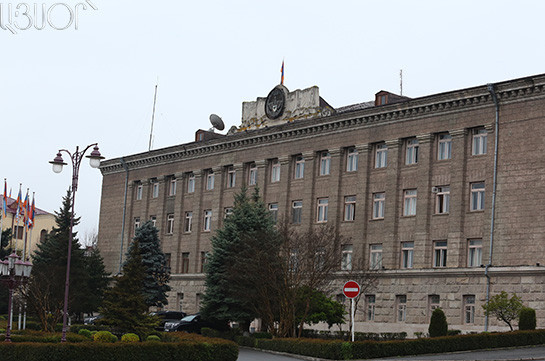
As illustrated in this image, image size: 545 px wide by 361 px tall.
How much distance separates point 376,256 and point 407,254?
2.13 meters

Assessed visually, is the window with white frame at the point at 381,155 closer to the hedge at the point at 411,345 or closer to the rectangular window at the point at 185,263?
the hedge at the point at 411,345

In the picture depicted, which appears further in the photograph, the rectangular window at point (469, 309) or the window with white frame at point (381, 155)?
the window with white frame at point (381, 155)

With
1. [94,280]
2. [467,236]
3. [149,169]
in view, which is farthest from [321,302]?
[149,169]

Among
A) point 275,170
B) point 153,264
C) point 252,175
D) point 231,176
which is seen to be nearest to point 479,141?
point 275,170

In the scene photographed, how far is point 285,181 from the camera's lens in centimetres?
5703

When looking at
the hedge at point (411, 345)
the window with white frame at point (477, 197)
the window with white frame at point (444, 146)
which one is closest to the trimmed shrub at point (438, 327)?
the hedge at point (411, 345)

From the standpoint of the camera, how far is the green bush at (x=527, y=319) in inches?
1511

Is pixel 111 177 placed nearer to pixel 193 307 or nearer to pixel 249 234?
pixel 193 307

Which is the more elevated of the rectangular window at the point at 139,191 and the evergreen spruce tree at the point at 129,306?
the rectangular window at the point at 139,191

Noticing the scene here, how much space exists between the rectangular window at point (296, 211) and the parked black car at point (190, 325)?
A: 9552 mm

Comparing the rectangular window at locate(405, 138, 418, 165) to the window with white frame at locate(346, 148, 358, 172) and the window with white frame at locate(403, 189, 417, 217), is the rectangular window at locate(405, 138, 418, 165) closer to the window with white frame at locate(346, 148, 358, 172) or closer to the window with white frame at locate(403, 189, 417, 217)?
the window with white frame at locate(403, 189, 417, 217)

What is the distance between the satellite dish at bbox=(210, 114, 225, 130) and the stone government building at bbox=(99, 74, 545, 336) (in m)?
2.43

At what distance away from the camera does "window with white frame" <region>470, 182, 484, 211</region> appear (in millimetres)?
45594

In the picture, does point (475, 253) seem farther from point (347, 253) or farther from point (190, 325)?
point (190, 325)
